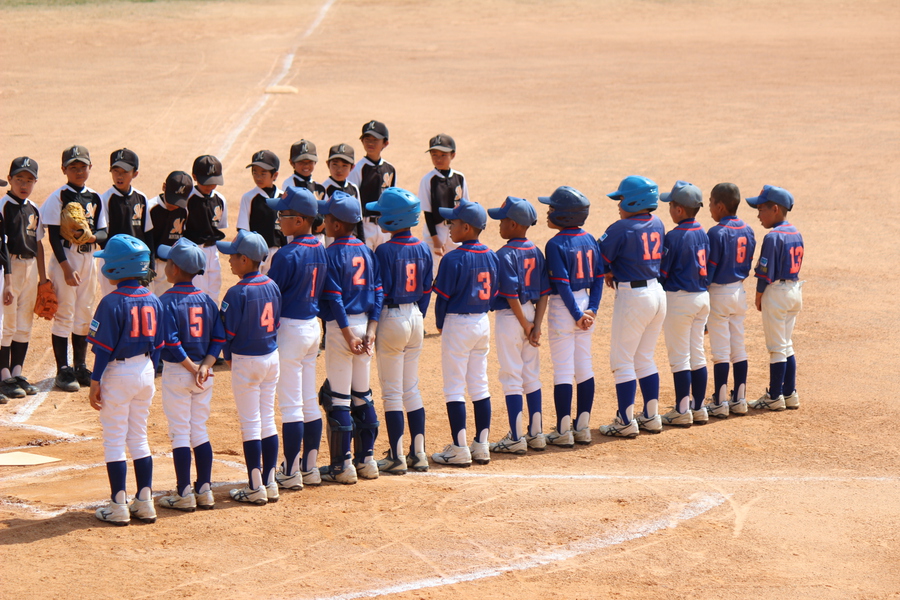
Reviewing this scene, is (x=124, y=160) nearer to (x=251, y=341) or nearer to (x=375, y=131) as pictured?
(x=375, y=131)

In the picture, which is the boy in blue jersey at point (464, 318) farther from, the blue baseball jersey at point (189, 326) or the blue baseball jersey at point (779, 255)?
the blue baseball jersey at point (779, 255)

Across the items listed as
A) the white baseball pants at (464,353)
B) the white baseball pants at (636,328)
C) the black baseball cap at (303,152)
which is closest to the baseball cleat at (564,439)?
the white baseball pants at (636,328)

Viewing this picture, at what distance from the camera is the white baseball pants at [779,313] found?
9914mm

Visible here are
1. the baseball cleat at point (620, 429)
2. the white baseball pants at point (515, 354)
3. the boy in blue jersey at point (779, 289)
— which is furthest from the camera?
the boy in blue jersey at point (779, 289)

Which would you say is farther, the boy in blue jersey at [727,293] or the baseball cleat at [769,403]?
the baseball cleat at [769,403]

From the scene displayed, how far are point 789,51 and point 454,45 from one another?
31.1 feet

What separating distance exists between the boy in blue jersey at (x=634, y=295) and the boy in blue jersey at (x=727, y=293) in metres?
0.77

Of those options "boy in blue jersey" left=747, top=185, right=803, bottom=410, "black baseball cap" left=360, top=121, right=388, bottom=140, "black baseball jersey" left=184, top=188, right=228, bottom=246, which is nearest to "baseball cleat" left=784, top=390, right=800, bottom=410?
"boy in blue jersey" left=747, top=185, right=803, bottom=410

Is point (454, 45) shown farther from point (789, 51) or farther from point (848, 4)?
point (848, 4)

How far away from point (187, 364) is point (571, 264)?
10.7ft

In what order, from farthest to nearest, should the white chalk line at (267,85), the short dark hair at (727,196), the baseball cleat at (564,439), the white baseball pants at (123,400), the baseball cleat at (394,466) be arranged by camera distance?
1. the white chalk line at (267,85)
2. the short dark hair at (727,196)
3. the baseball cleat at (564,439)
4. the baseball cleat at (394,466)
5. the white baseball pants at (123,400)

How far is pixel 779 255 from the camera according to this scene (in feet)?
32.1

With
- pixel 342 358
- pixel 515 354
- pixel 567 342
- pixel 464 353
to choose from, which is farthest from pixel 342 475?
pixel 567 342

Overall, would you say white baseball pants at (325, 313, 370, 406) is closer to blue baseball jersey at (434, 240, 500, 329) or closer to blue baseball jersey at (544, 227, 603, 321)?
blue baseball jersey at (434, 240, 500, 329)
